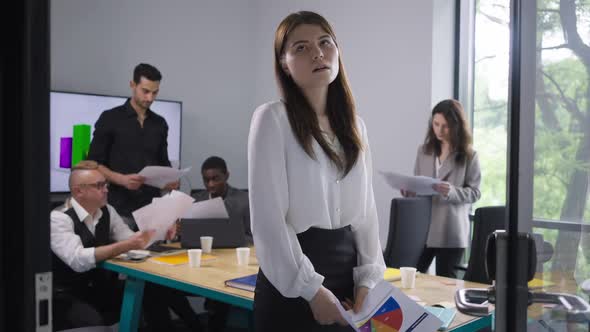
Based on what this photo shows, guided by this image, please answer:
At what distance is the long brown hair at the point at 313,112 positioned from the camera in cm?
149

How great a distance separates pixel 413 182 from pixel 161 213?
1.48 m

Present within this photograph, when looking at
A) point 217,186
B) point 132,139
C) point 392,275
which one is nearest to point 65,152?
point 132,139

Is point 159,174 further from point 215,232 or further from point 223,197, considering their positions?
point 223,197

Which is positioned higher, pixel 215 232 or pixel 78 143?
pixel 78 143

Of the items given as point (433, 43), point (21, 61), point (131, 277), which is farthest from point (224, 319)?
point (21, 61)

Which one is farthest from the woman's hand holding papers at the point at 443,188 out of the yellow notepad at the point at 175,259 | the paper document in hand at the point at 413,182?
the yellow notepad at the point at 175,259

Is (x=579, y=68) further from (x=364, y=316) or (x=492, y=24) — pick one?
(x=492, y=24)

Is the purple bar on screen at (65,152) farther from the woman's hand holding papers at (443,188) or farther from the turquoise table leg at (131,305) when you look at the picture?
the woman's hand holding papers at (443,188)

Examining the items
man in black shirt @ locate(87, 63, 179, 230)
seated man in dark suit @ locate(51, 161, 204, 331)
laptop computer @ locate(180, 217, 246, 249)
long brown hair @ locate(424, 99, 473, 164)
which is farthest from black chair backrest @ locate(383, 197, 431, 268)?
man in black shirt @ locate(87, 63, 179, 230)

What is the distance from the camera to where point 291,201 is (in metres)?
1.45

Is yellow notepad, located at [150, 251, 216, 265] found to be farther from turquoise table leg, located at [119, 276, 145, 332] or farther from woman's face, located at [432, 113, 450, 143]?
woman's face, located at [432, 113, 450, 143]

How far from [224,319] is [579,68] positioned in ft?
10.1

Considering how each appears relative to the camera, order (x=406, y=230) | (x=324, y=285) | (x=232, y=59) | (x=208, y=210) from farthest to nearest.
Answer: (x=232, y=59) → (x=208, y=210) → (x=406, y=230) → (x=324, y=285)

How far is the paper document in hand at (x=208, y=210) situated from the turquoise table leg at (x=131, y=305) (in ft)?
1.79
